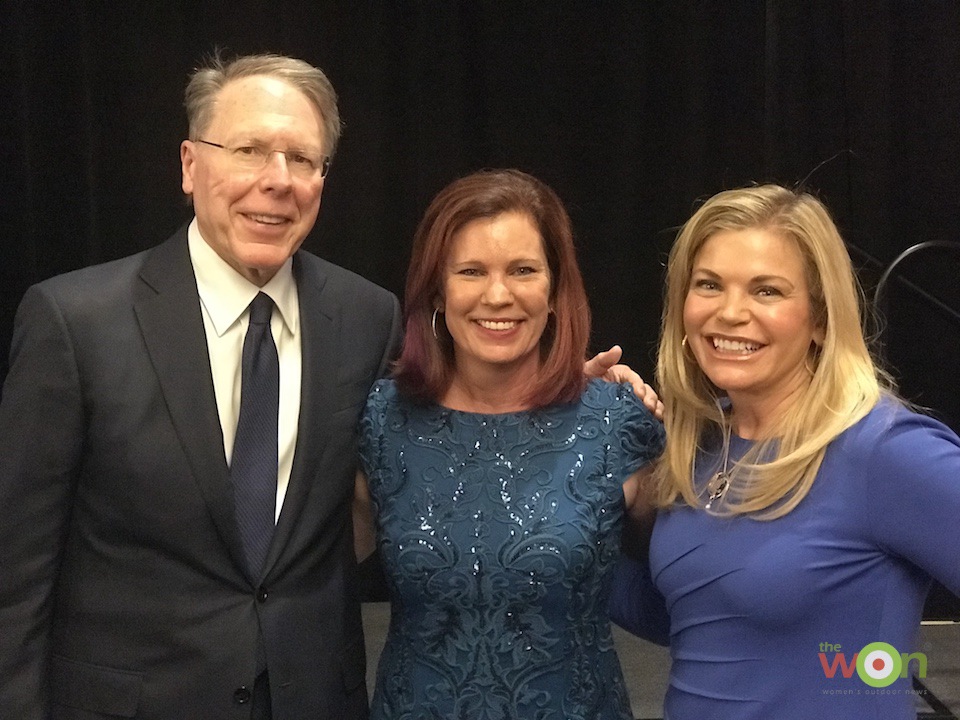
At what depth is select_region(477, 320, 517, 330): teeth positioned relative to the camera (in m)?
1.94

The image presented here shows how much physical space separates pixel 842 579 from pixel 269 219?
109 cm

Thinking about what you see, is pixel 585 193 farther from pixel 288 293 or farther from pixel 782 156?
pixel 288 293

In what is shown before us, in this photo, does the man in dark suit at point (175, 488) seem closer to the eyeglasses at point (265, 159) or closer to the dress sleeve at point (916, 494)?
the eyeglasses at point (265, 159)

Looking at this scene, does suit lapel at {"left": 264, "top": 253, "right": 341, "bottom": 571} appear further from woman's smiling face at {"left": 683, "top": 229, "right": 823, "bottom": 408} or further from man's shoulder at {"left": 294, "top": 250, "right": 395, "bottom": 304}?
woman's smiling face at {"left": 683, "top": 229, "right": 823, "bottom": 408}

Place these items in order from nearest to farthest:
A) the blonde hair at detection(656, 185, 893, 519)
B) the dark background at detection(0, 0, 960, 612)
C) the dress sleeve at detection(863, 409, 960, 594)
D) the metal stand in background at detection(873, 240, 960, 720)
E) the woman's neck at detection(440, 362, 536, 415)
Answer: the dress sleeve at detection(863, 409, 960, 594) → the blonde hair at detection(656, 185, 893, 519) → the woman's neck at detection(440, 362, 536, 415) → the metal stand in background at detection(873, 240, 960, 720) → the dark background at detection(0, 0, 960, 612)

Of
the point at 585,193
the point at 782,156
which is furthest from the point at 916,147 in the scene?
the point at 585,193

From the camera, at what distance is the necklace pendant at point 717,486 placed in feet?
5.81

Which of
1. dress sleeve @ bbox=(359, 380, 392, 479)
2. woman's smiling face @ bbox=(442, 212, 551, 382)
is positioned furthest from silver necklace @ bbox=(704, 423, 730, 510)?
dress sleeve @ bbox=(359, 380, 392, 479)

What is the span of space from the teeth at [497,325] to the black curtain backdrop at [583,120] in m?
2.43

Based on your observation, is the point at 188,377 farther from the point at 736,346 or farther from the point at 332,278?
the point at 736,346

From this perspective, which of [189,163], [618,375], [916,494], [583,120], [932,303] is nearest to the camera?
[916,494]

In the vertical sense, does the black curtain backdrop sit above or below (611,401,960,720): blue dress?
above

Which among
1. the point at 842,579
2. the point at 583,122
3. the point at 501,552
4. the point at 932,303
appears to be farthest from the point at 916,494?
the point at 583,122

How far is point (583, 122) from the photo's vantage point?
14.3 feet
